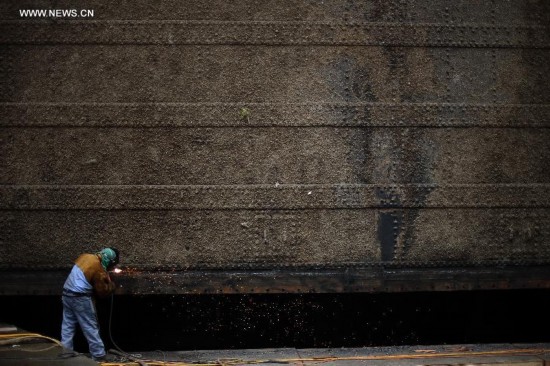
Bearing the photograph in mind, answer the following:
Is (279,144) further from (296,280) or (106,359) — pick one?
(106,359)

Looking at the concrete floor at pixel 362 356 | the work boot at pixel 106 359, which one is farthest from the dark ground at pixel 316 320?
the work boot at pixel 106 359

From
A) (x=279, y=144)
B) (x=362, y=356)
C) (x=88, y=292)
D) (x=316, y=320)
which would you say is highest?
(x=279, y=144)

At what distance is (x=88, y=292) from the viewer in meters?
4.71

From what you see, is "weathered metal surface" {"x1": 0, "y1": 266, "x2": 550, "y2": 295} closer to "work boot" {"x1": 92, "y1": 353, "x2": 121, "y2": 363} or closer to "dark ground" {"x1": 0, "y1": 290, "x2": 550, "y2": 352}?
"dark ground" {"x1": 0, "y1": 290, "x2": 550, "y2": 352}

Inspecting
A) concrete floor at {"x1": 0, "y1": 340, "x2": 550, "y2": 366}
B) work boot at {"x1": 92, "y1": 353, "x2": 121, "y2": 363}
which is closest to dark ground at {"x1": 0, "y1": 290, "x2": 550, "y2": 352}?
concrete floor at {"x1": 0, "y1": 340, "x2": 550, "y2": 366}

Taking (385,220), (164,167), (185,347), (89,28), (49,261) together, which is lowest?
(185,347)

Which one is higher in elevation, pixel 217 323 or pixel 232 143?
pixel 232 143

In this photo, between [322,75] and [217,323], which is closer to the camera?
[322,75]

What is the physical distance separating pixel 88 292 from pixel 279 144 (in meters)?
2.11

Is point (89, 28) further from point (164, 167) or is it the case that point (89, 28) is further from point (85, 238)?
point (85, 238)

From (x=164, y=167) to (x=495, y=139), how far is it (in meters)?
3.10

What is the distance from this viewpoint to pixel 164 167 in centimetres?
496

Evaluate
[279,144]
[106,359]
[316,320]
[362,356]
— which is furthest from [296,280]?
[106,359]

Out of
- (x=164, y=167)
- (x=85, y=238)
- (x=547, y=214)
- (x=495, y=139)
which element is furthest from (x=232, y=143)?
(x=547, y=214)
